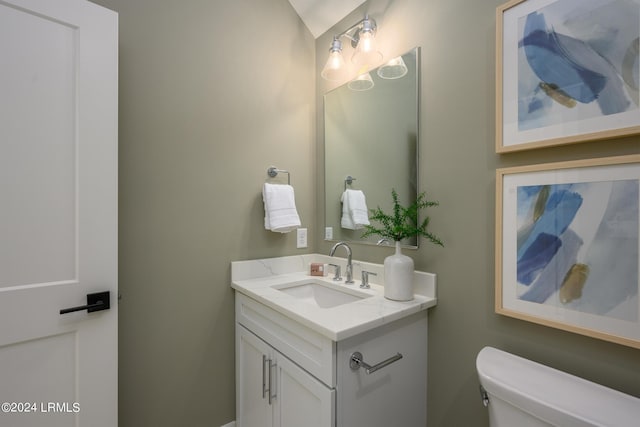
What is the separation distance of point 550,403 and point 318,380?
0.64 metres

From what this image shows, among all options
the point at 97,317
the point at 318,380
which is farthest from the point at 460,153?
the point at 97,317

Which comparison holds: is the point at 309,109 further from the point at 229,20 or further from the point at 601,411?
the point at 601,411

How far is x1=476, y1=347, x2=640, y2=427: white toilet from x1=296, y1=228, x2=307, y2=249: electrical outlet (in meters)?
1.12

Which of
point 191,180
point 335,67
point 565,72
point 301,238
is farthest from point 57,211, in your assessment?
point 565,72

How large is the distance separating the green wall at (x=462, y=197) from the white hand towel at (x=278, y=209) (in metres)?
0.69

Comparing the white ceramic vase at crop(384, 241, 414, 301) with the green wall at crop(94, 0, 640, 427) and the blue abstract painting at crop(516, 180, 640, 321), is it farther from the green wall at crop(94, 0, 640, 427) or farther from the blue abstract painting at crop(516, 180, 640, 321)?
the blue abstract painting at crop(516, 180, 640, 321)

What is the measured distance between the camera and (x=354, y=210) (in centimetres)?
163

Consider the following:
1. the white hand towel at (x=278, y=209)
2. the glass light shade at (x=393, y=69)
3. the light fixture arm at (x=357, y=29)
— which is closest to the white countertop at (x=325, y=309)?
the white hand towel at (x=278, y=209)

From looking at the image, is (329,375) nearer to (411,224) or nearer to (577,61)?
(411,224)

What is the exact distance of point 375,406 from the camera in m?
1.03

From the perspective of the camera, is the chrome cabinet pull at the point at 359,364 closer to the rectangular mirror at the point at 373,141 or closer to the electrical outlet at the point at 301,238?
the rectangular mirror at the point at 373,141

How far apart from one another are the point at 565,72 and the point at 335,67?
3.35ft

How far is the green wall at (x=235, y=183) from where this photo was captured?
42.6 inches

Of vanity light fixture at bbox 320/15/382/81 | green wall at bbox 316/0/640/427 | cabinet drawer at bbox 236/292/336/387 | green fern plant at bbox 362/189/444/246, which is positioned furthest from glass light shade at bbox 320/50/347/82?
cabinet drawer at bbox 236/292/336/387
